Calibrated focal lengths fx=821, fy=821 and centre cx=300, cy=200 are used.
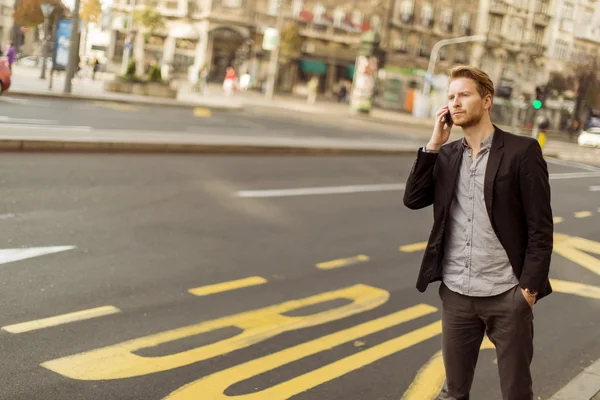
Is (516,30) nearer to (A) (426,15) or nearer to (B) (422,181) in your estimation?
(A) (426,15)

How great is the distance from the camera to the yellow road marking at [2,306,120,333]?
5.34m

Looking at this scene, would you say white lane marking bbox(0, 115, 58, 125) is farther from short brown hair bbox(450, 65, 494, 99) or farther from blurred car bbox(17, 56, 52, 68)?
blurred car bbox(17, 56, 52, 68)

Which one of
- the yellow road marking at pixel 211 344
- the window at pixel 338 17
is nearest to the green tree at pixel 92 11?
the window at pixel 338 17

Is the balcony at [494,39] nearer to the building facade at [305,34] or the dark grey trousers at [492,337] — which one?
the building facade at [305,34]

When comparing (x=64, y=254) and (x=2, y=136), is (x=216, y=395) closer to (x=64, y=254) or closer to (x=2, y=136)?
(x=64, y=254)

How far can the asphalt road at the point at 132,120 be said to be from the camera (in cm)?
1836

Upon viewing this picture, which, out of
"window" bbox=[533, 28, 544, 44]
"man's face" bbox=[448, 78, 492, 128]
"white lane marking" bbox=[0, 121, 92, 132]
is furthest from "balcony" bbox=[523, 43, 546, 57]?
"man's face" bbox=[448, 78, 492, 128]

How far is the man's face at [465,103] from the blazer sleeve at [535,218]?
28 cm

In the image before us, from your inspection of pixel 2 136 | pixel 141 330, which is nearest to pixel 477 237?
pixel 141 330

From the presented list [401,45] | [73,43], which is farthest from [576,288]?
[401,45]

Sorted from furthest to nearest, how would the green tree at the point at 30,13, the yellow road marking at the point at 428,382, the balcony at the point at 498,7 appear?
the balcony at the point at 498,7 → the green tree at the point at 30,13 → the yellow road marking at the point at 428,382

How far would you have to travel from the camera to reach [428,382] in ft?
17.5

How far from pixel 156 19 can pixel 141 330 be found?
57.0 meters

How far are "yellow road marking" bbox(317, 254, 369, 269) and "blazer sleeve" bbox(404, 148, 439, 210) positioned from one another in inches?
174
